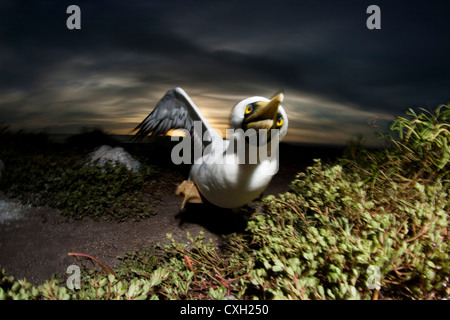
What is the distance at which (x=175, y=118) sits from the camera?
3.57m

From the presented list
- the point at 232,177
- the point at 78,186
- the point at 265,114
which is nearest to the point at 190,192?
the point at 232,177

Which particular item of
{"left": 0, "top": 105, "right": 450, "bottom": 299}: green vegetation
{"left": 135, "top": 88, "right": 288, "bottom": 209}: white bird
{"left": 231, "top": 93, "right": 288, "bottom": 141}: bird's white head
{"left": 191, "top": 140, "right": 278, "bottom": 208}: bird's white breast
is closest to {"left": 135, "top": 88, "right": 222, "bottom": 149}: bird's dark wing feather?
{"left": 135, "top": 88, "right": 288, "bottom": 209}: white bird

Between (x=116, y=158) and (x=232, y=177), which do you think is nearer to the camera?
(x=232, y=177)

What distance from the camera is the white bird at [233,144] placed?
202cm

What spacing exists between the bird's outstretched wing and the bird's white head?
1078 mm

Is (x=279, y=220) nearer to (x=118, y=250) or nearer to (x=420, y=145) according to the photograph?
(x=420, y=145)

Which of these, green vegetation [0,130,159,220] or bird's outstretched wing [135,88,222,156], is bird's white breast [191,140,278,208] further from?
green vegetation [0,130,159,220]

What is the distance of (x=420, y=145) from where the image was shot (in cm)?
247

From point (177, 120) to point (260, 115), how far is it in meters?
1.93

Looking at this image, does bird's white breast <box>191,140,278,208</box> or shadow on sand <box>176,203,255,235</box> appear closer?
bird's white breast <box>191,140,278,208</box>

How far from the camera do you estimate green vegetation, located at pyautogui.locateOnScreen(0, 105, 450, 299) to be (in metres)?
1.42

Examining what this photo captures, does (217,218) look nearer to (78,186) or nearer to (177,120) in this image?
(177,120)
